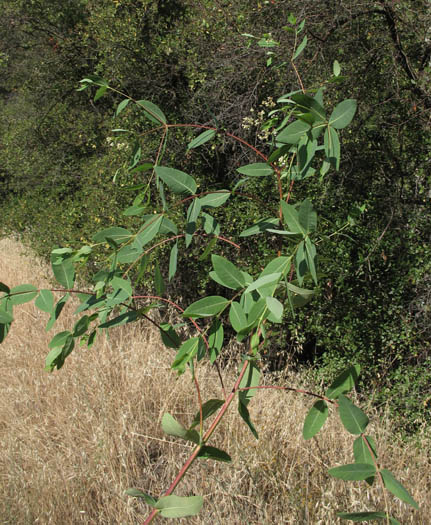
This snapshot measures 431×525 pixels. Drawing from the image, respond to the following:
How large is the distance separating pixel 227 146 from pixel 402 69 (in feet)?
6.08

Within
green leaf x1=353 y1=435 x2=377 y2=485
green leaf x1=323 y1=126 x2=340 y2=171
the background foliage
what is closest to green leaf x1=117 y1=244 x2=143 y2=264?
green leaf x1=323 y1=126 x2=340 y2=171

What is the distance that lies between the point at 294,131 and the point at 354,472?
58 centimetres

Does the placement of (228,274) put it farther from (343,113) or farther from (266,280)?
(343,113)

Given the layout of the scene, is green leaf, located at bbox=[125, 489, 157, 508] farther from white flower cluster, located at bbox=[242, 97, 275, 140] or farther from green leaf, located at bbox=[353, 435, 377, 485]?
white flower cluster, located at bbox=[242, 97, 275, 140]

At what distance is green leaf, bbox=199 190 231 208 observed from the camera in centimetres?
117

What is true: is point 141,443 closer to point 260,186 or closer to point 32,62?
point 260,186

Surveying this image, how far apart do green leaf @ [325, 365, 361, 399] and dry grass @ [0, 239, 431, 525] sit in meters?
1.35

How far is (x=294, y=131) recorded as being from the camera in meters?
0.87

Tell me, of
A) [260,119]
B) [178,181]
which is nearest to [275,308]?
[178,181]

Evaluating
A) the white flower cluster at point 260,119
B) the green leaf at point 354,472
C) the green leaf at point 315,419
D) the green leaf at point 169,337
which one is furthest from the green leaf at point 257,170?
the white flower cluster at point 260,119

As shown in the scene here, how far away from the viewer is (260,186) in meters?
3.98

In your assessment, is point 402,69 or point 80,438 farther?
point 402,69

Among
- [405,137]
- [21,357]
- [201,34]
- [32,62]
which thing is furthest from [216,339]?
[32,62]

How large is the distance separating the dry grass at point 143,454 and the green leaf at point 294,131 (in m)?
1.68
